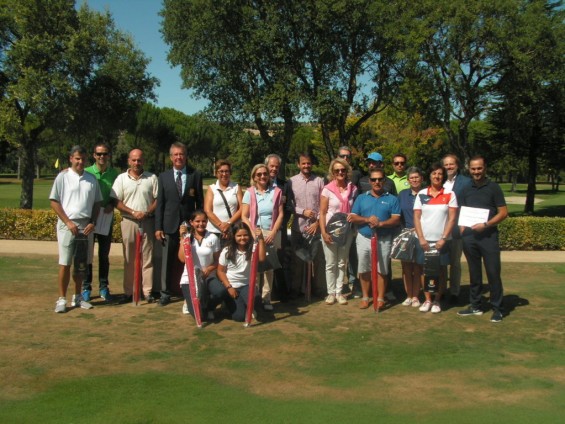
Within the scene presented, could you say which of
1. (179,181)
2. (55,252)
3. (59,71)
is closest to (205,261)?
(179,181)

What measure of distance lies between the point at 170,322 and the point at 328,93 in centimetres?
1929

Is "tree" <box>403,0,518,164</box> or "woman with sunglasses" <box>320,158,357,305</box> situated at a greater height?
"tree" <box>403,0,518,164</box>

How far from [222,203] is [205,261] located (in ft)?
2.65

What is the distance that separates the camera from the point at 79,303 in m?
6.93

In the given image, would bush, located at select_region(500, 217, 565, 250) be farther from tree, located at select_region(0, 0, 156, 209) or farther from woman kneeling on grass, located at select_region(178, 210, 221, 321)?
tree, located at select_region(0, 0, 156, 209)

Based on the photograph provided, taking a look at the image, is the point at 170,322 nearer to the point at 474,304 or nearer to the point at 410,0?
the point at 474,304

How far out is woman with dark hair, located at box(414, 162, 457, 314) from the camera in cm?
670

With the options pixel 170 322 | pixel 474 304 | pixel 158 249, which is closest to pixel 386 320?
pixel 474 304

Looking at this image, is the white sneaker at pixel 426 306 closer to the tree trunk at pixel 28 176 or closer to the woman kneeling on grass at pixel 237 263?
the woman kneeling on grass at pixel 237 263

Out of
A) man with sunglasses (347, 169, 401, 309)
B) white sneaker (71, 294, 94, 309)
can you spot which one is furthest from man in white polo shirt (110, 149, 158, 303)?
man with sunglasses (347, 169, 401, 309)

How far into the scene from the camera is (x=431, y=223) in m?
6.76

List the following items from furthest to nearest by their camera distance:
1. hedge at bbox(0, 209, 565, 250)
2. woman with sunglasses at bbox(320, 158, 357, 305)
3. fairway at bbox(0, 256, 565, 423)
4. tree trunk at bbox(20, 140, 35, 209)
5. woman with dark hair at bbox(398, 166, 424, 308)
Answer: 1. tree trunk at bbox(20, 140, 35, 209)
2. hedge at bbox(0, 209, 565, 250)
3. woman with dark hair at bbox(398, 166, 424, 308)
4. woman with sunglasses at bbox(320, 158, 357, 305)
5. fairway at bbox(0, 256, 565, 423)

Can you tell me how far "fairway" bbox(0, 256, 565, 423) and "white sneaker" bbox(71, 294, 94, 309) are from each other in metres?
0.16

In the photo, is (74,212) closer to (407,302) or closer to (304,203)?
(304,203)
